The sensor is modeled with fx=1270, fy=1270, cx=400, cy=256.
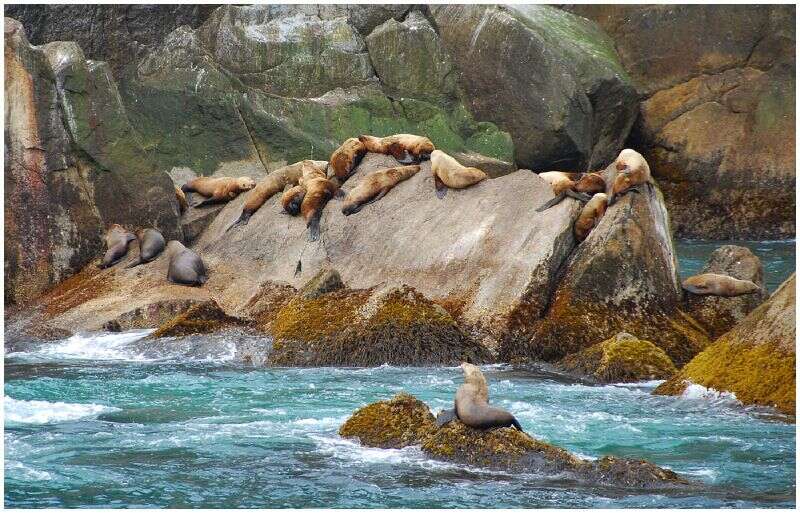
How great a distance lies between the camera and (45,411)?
33.4 feet

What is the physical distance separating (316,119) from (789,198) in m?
8.66

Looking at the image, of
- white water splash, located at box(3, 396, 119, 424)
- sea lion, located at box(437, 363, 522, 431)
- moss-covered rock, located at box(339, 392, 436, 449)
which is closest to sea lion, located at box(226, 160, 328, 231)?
white water splash, located at box(3, 396, 119, 424)

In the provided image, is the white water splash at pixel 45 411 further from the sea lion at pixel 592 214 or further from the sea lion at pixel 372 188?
the sea lion at pixel 372 188

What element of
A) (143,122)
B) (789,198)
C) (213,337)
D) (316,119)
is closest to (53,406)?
(213,337)

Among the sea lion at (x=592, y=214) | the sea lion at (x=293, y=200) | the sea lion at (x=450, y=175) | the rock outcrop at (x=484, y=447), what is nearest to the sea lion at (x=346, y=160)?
the sea lion at (x=293, y=200)

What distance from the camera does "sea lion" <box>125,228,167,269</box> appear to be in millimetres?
15461

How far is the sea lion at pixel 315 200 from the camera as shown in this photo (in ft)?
50.0

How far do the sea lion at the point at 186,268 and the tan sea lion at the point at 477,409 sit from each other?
22.8ft

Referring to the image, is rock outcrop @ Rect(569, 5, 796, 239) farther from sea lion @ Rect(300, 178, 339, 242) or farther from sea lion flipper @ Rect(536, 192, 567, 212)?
sea lion flipper @ Rect(536, 192, 567, 212)

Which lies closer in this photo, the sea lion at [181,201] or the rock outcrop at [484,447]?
the rock outcrop at [484,447]

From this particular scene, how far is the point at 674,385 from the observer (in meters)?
10.8

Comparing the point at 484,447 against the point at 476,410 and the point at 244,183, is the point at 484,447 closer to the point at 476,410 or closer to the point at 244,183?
the point at 476,410

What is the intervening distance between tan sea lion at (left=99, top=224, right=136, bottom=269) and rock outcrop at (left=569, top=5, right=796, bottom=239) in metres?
11.5

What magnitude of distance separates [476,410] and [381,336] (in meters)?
4.43
